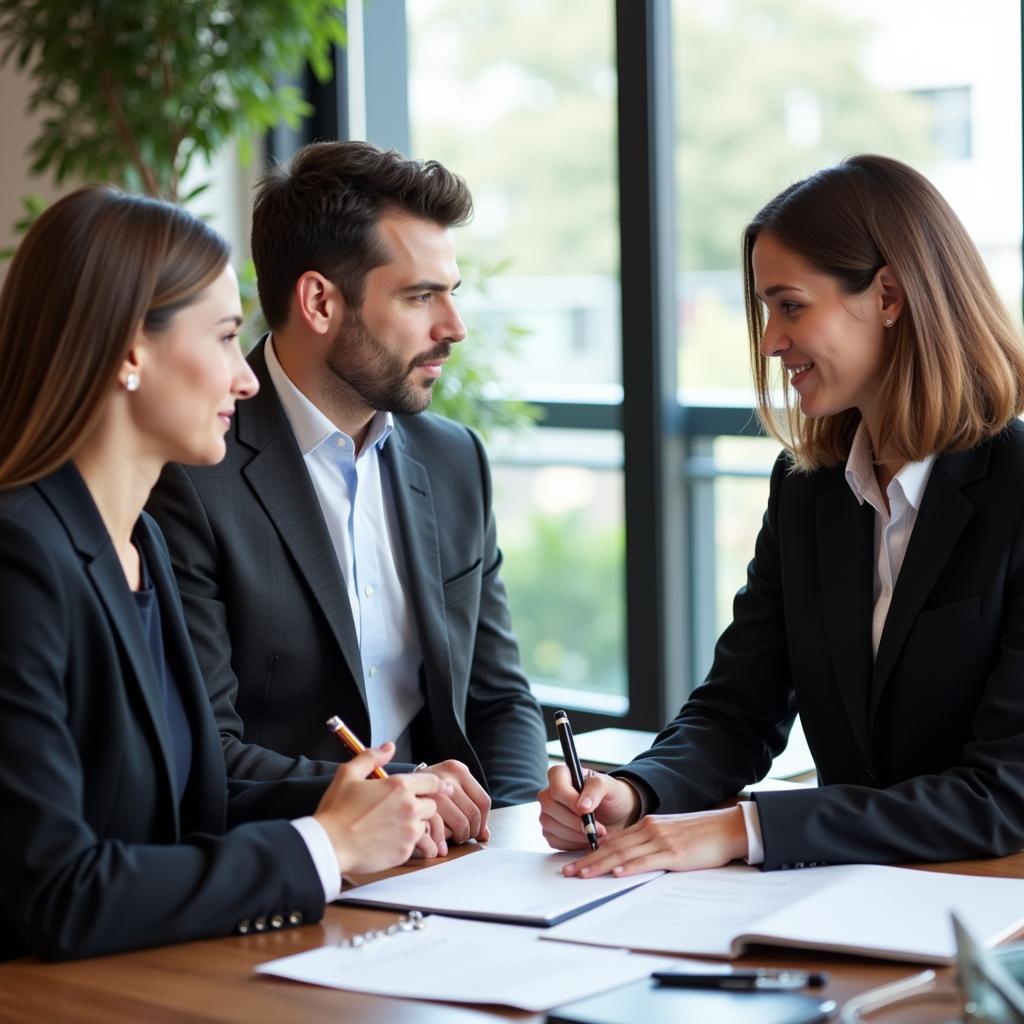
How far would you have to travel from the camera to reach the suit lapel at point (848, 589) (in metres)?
2.20

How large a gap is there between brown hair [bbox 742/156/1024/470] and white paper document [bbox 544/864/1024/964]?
0.67m

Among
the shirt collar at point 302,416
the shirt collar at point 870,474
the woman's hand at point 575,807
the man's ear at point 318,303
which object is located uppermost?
the man's ear at point 318,303

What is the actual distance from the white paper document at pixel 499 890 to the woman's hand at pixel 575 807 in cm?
3

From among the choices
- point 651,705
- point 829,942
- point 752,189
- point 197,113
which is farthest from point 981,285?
point 752,189

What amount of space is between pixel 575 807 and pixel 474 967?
0.46 meters

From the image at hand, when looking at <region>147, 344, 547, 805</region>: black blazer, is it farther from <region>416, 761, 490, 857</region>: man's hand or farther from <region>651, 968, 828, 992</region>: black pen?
<region>651, 968, 828, 992</region>: black pen

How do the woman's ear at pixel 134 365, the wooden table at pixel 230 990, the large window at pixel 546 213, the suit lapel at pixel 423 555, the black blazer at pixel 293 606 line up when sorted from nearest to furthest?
1. the wooden table at pixel 230 990
2. the woman's ear at pixel 134 365
3. the black blazer at pixel 293 606
4. the suit lapel at pixel 423 555
5. the large window at pixel 546 213

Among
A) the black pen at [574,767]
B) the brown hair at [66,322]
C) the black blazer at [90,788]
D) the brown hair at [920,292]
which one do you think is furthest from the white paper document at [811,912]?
the brown hair at [66,322]

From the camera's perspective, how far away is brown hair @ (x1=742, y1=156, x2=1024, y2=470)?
218cm

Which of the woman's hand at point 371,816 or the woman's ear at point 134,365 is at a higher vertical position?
the woman's ear at point 134,365

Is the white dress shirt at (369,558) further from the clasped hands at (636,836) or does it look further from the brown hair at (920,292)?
the brown hair at (920,292)

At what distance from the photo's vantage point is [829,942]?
5.04 feet

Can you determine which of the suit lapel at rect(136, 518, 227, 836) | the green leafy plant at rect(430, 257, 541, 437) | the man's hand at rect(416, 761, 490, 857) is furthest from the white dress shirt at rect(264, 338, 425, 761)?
the green leafy plant at rect(430, 257, 541, 437)

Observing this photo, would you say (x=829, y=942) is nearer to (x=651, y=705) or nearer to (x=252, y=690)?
(x=252, y=690)
